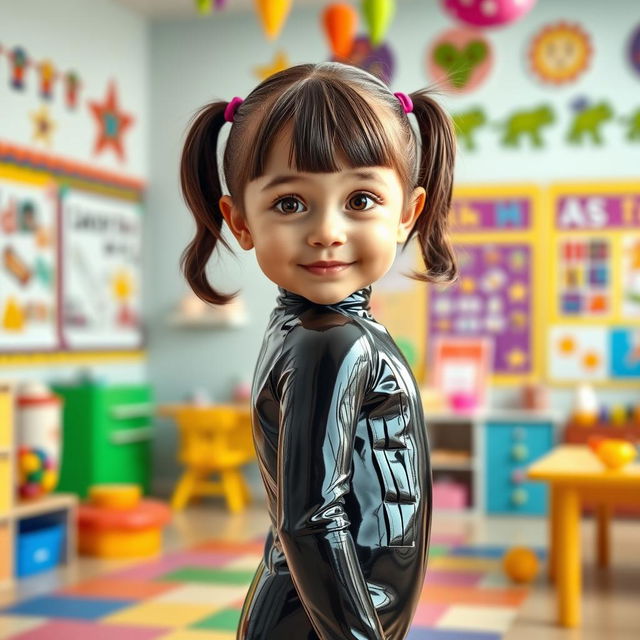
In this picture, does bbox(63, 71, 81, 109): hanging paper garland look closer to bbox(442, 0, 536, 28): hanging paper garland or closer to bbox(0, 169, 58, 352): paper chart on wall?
bbox(0, 169, 58, 352): paper chart on wall

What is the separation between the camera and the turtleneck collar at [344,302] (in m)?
0.90

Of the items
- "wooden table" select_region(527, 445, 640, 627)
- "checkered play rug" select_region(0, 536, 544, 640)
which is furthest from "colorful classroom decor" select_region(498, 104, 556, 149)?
"wooden table" select_region(527, 445, 640, 627)

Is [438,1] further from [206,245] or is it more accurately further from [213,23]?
[206,245]

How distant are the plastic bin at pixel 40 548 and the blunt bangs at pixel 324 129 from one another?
3622mm

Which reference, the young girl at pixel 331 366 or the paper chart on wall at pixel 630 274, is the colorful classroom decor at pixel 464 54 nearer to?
the paper chart on wall at pixel 630 274

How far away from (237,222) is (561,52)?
205 inches

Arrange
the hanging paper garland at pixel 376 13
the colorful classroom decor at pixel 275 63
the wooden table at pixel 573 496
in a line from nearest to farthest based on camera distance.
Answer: the wooden table at pixel 573 496, the hanging paper garland at pixel 376 13, the colorful classroom decor at pixel 275 63

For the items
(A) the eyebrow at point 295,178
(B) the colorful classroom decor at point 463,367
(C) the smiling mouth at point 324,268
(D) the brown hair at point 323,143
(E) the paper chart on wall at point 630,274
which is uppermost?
(E) the paper chart on wall at point 630,274

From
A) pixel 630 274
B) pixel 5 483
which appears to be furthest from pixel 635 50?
pixel 5 483

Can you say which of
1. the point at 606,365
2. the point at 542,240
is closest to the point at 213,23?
the point at 542,240

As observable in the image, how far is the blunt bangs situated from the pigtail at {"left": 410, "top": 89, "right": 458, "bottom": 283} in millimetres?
139

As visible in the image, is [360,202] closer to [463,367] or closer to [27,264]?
[27,264]

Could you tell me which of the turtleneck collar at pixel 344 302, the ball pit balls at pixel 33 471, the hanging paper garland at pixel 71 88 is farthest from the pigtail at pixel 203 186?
the hanging paper garland at pixel 71 88

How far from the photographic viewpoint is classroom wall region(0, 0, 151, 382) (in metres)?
5.23
